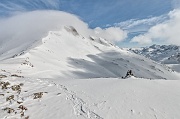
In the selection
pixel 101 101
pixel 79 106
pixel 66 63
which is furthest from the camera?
pixel 66 63

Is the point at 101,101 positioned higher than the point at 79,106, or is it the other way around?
the point at 101,101

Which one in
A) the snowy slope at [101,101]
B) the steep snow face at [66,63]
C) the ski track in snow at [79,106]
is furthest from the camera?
the steep snow face at [66,63]

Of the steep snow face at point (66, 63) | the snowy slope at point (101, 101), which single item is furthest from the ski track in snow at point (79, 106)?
the steep snow face at point (66, 63)

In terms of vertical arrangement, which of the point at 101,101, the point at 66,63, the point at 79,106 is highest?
the point at 66,63

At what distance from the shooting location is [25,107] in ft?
55.3

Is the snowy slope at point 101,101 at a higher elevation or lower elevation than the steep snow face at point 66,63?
lower

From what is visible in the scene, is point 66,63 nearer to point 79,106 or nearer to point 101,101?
point 101,101

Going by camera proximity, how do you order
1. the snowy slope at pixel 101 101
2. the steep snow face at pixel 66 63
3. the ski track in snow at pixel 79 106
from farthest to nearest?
the steep snow face at pixel 66 63
the snowy slope at pixel 101 101
the ski track in snow at pixel 79 106

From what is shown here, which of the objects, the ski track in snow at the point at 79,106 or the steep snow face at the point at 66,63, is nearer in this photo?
the ski track in snow at the point at 79,106

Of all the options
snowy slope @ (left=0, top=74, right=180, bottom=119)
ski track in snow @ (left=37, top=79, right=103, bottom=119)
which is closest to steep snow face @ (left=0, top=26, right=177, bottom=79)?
snowy slope @ (left=0, top=74, right=180, bottom=119)

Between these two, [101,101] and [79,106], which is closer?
[79,106]

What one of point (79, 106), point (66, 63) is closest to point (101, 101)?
point (79, 106)

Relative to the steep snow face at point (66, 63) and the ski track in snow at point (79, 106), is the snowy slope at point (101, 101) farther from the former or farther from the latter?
the steep snow face at point (66, 63)

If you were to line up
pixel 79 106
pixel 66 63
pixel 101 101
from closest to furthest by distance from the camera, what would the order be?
1. pixel 79 106
2. pixel 101 101
3. pixel 66 63
